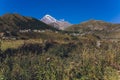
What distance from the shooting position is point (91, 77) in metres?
96.8

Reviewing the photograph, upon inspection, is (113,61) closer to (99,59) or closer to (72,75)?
(99,59)

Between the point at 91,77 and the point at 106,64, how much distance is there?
11.7 metres

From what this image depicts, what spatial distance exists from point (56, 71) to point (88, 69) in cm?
1200

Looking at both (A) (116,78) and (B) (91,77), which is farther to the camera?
(B) (91,77)

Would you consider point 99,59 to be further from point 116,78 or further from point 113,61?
point 116,78

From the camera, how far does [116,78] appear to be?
9006 cm

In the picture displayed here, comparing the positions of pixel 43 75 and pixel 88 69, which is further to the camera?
pixel 43 75

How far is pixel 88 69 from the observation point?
102500mm

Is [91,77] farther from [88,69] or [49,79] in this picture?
[49,79]

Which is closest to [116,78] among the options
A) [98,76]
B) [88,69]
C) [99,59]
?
[98,76]

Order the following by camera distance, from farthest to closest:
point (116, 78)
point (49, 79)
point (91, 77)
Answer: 1. point (49, 79)
2. point (91, 77)
3. point (116, 78)

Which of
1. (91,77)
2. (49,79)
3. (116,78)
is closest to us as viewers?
(116,78)

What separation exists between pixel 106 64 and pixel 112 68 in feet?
13.5

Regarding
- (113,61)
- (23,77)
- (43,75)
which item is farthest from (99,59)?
(23,77)
